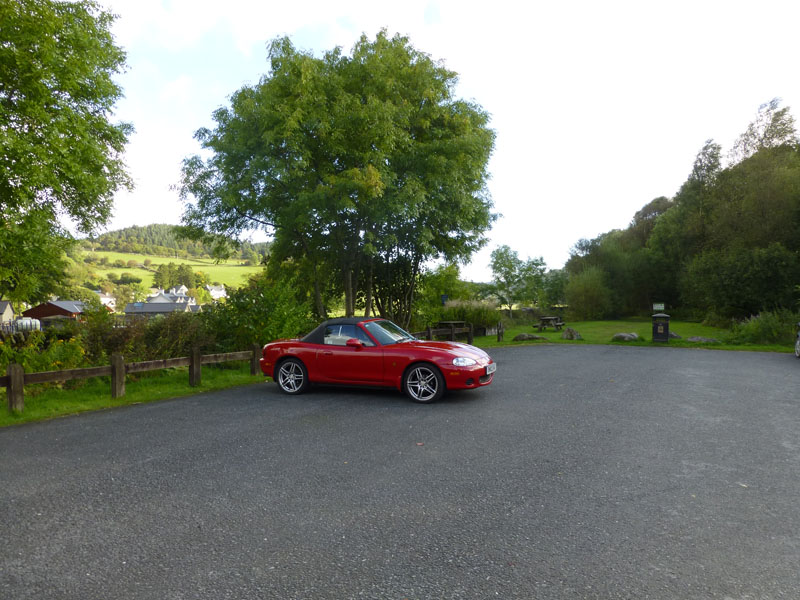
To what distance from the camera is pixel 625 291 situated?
44.1m

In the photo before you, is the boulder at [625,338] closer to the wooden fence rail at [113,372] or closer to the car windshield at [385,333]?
the car windshield at [385,333]

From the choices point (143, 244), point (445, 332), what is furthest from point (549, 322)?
point (143, 244)

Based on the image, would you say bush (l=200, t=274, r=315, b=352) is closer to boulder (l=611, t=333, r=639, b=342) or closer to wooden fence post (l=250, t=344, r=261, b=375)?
wooden fence post (l=250, t=344, r=261, b=375)

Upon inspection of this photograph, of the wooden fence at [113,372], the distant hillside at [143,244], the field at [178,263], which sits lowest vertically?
the wooden fence at [113,372]

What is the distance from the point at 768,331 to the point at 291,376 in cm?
2022

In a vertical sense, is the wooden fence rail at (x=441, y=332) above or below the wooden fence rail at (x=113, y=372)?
above

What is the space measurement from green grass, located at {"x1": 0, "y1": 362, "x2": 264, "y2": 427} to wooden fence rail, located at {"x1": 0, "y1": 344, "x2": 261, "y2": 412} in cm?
19

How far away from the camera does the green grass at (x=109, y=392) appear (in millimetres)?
7883

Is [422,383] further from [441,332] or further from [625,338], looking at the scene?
[625,338]

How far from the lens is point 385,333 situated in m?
8.98

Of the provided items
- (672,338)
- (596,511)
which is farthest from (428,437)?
(672,338)

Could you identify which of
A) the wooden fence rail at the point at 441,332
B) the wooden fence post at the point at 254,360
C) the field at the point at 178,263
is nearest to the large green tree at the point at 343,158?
the wooden fence rail at the point at 441,332

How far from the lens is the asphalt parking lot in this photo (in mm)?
2879

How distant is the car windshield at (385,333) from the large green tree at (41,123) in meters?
9.50
